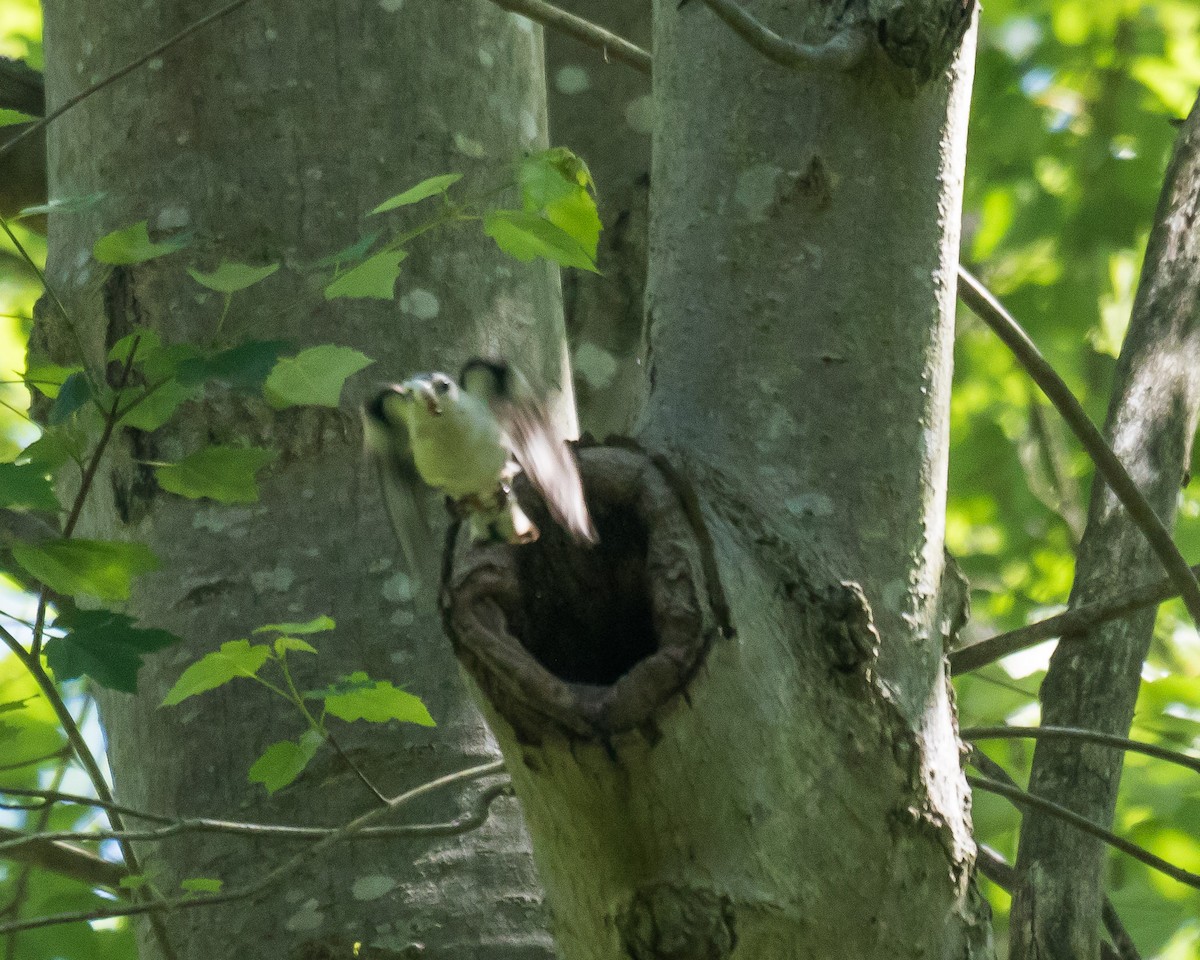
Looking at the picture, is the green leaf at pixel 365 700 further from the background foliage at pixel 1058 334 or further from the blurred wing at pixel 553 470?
the background foliage at pixel 1058 334

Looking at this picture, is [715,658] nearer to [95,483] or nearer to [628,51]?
[628,51]

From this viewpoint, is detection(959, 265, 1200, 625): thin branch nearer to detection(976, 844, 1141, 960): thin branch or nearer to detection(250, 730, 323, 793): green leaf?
Answer: detection(976, 844, 1141, 960): thin branch

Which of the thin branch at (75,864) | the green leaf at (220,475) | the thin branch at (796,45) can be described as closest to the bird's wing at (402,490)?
the green leaf at (220,475)

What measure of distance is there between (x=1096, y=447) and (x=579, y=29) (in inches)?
34.7

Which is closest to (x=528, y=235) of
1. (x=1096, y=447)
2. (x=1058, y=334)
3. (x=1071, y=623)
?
(x=1096, y=447)

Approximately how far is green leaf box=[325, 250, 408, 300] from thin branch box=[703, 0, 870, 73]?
1.47ft

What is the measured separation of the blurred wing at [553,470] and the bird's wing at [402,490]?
300 mm

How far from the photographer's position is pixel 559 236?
1545 mm

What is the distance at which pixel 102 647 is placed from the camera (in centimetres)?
141

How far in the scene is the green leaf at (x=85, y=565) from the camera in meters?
1.47

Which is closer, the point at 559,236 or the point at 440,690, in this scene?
the point at 559,236

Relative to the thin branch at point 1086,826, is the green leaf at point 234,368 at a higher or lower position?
higher

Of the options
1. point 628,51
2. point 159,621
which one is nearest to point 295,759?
point 159,621

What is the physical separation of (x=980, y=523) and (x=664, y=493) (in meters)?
3.53
